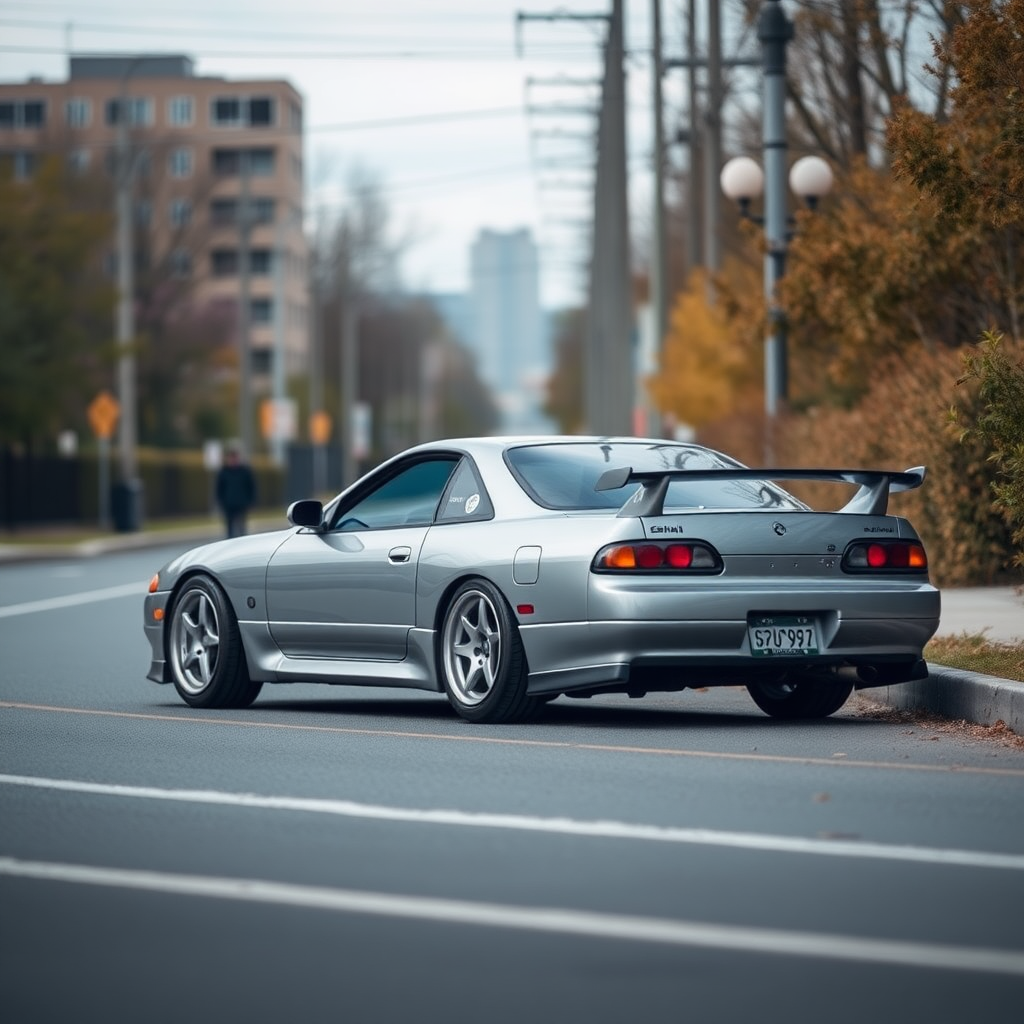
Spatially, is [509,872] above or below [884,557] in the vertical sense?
below

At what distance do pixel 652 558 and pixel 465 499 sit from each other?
4.41 ft

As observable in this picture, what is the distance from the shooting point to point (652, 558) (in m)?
10.4

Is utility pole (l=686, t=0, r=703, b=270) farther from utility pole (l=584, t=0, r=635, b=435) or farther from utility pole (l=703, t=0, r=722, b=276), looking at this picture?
utility pole (l=584, t=0, r=635, b=435)

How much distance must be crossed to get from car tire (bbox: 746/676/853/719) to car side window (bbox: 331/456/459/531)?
1.87m

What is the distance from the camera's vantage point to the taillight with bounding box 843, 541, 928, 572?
35.5ft

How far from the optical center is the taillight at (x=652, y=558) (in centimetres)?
1039

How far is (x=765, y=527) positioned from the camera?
10.6m

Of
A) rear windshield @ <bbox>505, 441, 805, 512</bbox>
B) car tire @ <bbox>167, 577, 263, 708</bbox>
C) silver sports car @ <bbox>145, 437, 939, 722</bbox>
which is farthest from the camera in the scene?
car tire @ <bbox>167, 577, 263, 708</bbox>

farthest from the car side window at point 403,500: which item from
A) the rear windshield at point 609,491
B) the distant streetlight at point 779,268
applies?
the distant streetlight at point 779,268

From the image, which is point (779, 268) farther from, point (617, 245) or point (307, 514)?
point (617, 245)

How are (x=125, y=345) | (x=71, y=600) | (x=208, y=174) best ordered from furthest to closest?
(x=208, y=174) → (x=125, y=345) → (x=71, y=600)

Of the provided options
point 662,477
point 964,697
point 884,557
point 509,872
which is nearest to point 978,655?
point 964,697

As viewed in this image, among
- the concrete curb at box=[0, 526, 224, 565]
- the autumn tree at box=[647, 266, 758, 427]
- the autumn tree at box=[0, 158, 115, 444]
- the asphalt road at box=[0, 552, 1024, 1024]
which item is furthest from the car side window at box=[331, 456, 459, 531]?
the autumn tree at box=[0, 158, 115, 444]

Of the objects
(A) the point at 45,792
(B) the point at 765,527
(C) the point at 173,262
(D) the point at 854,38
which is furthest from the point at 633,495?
(C) the point at 173,262
